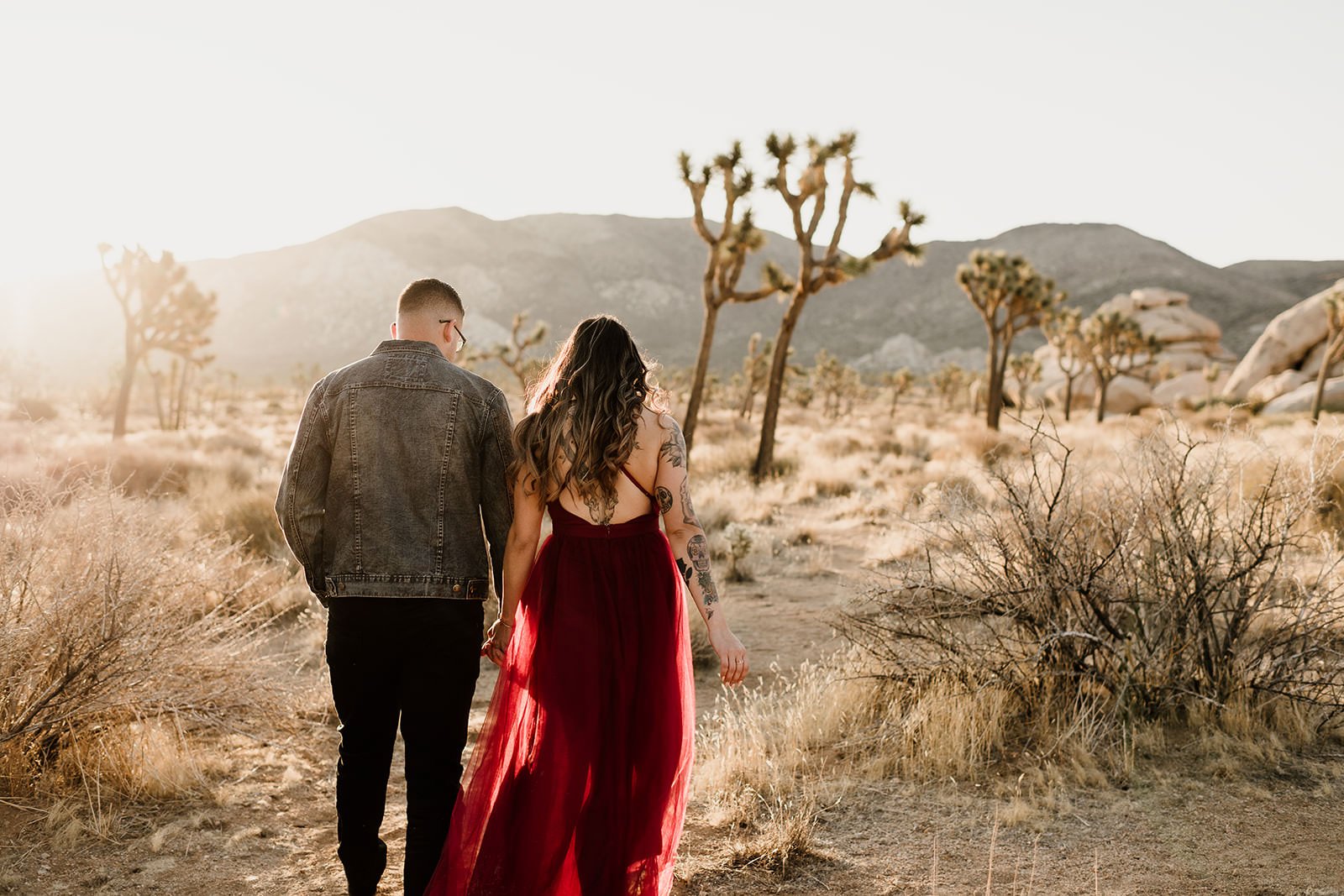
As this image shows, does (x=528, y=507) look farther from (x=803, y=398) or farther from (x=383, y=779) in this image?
(x=803, y=398)

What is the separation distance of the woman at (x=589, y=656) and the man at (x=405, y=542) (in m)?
0.14

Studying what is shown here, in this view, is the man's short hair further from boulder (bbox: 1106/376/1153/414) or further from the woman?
boulder (bbox: 1106/376/1153/414)

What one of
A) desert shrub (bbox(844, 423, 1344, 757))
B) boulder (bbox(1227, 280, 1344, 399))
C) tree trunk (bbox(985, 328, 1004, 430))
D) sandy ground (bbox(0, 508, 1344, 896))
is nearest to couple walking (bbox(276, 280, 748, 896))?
sandy ground (bbox(0, 508, 1344, 896))

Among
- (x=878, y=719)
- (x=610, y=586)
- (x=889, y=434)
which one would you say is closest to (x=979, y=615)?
(x=878, y=719)

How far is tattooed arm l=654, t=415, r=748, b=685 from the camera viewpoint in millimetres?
3225

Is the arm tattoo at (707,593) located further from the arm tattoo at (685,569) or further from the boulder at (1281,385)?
the boulder at (1281,385)

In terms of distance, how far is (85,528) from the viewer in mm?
4270

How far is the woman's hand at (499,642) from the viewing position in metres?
3.33

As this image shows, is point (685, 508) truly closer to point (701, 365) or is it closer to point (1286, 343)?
point (701, 365)

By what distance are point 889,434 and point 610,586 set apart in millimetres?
27176

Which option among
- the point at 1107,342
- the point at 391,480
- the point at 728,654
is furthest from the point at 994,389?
the point at 391,480

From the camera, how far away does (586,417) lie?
10.1 ft

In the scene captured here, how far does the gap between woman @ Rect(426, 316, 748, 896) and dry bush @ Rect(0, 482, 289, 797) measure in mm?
1962

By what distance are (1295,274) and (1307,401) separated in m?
96.3
